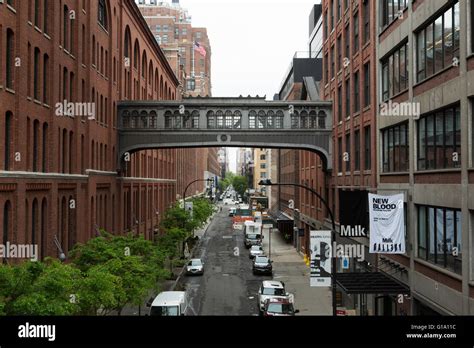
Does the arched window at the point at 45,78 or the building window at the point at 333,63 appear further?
the building window at the point at 333,63

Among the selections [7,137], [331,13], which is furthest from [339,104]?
[7,137]

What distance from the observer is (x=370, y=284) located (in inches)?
896

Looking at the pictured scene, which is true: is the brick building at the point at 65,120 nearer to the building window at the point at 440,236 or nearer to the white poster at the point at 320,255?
the white poster at the point at 320,255

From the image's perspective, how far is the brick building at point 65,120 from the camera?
2188 centimetres

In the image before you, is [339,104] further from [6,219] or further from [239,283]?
[6,219]

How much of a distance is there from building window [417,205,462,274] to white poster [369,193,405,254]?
1310 millimetres

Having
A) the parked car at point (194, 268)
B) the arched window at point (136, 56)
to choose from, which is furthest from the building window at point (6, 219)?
the arched window at point (136, 56)

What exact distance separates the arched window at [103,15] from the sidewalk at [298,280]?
992 inches

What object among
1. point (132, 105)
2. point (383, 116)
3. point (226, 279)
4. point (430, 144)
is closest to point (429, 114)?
point (430, 144)

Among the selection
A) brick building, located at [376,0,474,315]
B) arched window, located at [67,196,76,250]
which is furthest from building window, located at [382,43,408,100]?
arched window, located at [67,196,76,250]

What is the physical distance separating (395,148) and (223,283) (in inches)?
818

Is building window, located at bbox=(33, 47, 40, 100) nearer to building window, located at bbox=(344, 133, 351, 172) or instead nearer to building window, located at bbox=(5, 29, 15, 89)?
building window, located at bbox=(5, 29, 15, 89)

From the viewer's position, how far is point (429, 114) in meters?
20.1
